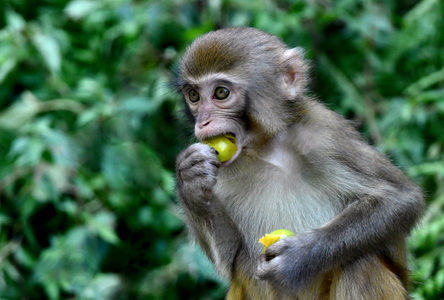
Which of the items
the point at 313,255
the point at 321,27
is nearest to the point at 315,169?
the point at 313,255

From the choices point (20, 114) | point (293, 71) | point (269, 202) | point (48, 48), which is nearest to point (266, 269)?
point (269, 202)

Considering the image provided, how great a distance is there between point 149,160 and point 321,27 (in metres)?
2.71

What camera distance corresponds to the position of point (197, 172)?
171 inches

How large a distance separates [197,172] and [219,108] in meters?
0.46

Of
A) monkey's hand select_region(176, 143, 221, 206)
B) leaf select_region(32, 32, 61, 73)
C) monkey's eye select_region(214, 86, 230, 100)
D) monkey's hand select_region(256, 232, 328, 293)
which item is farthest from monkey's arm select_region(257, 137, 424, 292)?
leaf select_region(32, 32, 61, 73)

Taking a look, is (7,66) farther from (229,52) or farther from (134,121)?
(229,52)

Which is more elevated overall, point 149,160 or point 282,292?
point 282,292

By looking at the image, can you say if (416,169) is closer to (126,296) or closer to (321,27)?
(321,27)

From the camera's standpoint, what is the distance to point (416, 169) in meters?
6.39

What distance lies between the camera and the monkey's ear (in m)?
4.68

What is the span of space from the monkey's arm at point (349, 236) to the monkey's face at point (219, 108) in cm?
67

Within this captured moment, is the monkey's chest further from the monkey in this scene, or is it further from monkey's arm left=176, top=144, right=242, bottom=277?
monkey's arm left=176, top=144, right=242, bottom=277

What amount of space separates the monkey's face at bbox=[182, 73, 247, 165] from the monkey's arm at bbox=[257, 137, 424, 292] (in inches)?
26.5

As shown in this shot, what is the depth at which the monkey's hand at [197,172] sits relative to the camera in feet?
13.9
